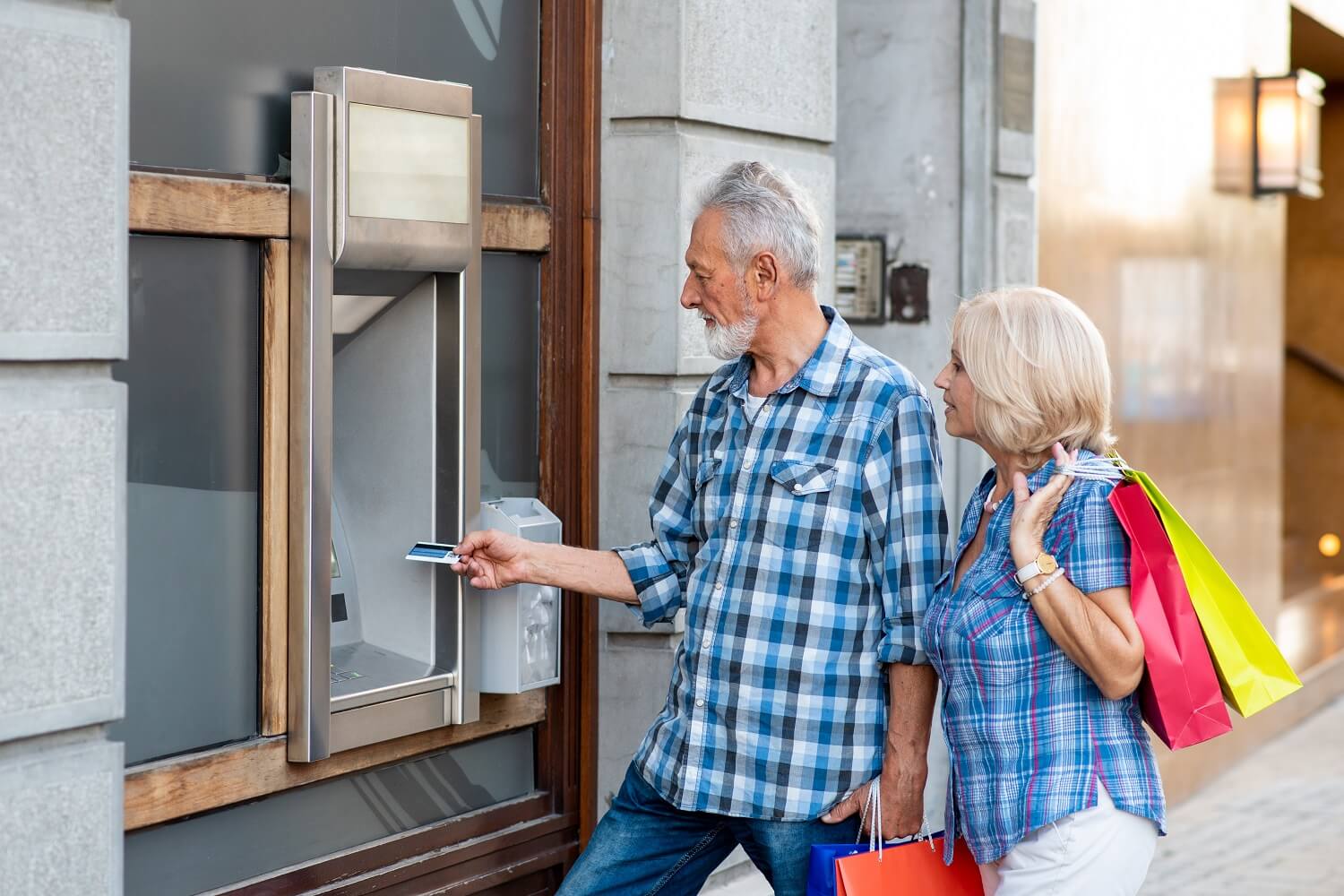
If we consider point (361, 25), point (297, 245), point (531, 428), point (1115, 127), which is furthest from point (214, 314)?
point (1115, 127)

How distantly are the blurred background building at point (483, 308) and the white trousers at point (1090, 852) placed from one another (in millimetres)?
1288

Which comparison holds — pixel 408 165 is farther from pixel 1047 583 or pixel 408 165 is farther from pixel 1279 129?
pixel 1279 129

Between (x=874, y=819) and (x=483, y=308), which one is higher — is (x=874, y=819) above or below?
below

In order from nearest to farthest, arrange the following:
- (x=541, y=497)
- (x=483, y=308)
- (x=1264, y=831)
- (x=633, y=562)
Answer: (x=633, y=562)
(x=483, y=308)
(x=541, y=497)
(x=1264, y=831)

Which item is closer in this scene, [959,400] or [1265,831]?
[959,400]

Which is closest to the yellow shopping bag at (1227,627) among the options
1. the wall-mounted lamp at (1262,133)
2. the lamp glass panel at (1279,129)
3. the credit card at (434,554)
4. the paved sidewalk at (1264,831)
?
the credit card at (434,554)

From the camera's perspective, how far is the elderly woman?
256 centimetres

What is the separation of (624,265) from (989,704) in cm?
159

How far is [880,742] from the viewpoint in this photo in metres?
2.86

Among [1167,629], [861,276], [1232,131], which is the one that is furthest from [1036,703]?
[1232,131]

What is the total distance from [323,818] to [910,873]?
43.1 inches

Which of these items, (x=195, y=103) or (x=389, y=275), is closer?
(x=195, y=103)

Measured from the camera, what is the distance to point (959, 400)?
2738mm

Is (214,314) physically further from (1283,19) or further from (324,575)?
(1283,19)
